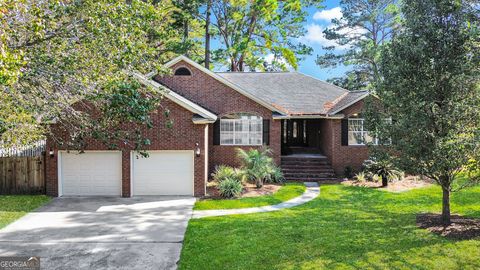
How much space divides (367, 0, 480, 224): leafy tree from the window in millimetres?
9629

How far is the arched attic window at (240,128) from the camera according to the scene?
18.8 m

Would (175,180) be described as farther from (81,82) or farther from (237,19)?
(237,19)

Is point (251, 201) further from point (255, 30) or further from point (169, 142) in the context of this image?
point (255, 30)

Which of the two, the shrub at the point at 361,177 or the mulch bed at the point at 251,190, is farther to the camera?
the shrub at the point at 361,177

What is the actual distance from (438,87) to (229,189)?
27.7ft

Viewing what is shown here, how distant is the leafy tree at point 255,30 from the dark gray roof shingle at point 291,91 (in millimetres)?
7813

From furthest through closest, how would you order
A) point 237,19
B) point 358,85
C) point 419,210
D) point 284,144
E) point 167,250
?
point 358,85 < point 237,19 < point 284,144 < point 419,210 < point 167,250

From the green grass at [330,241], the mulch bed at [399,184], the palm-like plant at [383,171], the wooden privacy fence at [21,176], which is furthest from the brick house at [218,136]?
the green grass at [330,241]

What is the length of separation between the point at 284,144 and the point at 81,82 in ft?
56.7

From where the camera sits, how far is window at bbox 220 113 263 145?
18.8 meters

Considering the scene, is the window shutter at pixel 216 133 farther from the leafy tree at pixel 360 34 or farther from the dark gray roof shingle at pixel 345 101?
the leafy tree at pixel 360 34

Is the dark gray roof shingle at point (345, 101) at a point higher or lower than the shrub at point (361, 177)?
higher

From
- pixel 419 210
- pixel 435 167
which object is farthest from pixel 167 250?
pixel 419 210

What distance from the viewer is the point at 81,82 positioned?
8203mm
